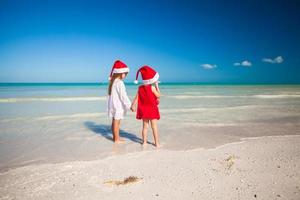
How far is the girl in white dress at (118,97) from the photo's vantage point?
5407 millimetres

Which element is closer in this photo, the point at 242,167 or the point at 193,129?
the point at 242,167

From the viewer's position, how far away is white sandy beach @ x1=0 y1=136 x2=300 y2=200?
274 centimetres

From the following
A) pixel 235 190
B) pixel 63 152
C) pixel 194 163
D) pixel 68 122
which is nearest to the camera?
pixel 235 190

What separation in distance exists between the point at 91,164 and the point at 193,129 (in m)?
3.56

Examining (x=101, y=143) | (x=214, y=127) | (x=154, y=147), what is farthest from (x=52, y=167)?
(x=214, y=127)

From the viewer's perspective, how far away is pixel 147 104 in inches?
199

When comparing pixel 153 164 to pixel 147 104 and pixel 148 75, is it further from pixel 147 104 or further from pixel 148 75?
pixel 148 75

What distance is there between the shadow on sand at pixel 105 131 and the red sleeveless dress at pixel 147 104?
848 mm

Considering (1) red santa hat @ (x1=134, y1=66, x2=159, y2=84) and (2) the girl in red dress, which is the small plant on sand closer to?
(2) the girl in red dress

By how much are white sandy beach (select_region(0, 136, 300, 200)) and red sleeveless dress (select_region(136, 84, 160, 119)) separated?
36.2 inches

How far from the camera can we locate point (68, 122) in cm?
779

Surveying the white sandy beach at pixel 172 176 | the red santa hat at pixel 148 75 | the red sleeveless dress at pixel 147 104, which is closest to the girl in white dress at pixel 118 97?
the red sleeveless dress at pixel 147 104

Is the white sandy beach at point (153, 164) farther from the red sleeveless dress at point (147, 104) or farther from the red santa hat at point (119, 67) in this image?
the red santa hat at point (119, 67)

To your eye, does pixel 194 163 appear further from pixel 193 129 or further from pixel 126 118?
pixel 126 118
